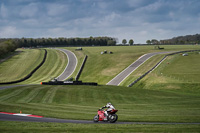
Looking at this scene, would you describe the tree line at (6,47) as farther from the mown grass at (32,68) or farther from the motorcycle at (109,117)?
the motorcycle at (109,117)

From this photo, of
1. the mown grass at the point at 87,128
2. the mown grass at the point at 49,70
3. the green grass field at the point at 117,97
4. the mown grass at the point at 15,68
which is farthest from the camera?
the mown grass at the point at 15,68

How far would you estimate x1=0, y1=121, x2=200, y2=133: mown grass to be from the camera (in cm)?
1922

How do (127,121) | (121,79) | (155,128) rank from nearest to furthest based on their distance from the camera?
1. (155,128)
2. (127,121)
3. (121,79)

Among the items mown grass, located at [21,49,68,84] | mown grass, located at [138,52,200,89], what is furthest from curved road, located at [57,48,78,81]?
mown grass, located at [138,52,200,89]

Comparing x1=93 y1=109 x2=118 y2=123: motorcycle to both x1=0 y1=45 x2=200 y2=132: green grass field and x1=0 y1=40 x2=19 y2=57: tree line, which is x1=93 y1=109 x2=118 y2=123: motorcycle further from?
x1=0 y1=40 x2=19 y2=57: tree line

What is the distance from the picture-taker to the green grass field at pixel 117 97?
68.4 ft

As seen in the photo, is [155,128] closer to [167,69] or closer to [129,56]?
[167,69]

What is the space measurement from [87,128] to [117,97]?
2447cm

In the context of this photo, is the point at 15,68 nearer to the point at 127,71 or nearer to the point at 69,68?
the point at 69,68

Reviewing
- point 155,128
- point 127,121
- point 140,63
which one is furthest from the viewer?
point 140,63

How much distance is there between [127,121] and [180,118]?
560 cm

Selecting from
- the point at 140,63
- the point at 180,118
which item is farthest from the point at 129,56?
the point at 180,118

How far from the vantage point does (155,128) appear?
789 inches

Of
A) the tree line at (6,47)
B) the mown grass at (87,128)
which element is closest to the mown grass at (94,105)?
the mown grass at (87,128)
